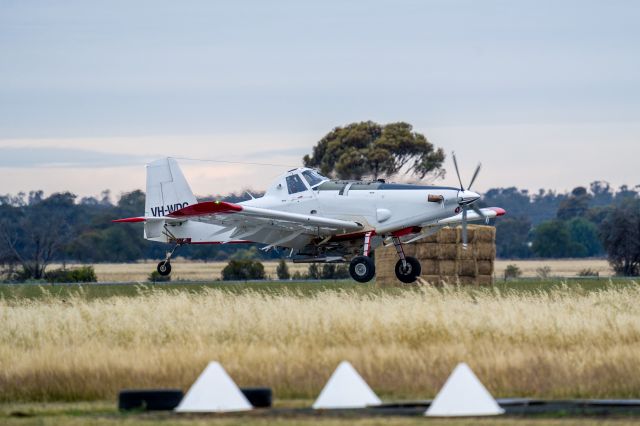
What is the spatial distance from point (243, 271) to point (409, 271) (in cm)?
1727

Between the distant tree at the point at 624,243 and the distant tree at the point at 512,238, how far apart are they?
5521 cm

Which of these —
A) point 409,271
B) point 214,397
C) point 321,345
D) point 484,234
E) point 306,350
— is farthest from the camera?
point 484,234

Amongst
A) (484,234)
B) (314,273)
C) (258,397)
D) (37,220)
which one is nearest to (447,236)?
(484,234)

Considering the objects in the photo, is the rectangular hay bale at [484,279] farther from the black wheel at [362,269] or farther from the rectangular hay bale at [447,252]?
the black wheel at [362,269]

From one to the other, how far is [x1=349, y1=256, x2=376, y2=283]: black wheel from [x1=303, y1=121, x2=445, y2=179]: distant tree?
88.2 feet

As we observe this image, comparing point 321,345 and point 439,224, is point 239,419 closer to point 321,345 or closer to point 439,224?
point 321,345

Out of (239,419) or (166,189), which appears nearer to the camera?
(239,419)

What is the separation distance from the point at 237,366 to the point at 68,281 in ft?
99.7

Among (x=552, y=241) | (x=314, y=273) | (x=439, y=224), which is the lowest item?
(x=552, y=241)

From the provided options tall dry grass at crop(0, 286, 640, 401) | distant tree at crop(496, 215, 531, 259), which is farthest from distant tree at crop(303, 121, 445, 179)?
distant tree at crop(496, 215, 531, 259)

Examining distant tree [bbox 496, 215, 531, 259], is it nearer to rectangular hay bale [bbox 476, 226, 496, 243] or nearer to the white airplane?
rectangular hay bale [bbox 476, 226, 496, 243]

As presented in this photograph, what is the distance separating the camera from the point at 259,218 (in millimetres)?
31094

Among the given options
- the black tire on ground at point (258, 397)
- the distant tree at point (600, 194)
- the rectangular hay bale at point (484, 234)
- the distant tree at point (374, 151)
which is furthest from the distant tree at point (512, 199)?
the black tire on ground at point (258, 397)

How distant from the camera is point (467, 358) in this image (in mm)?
15586
